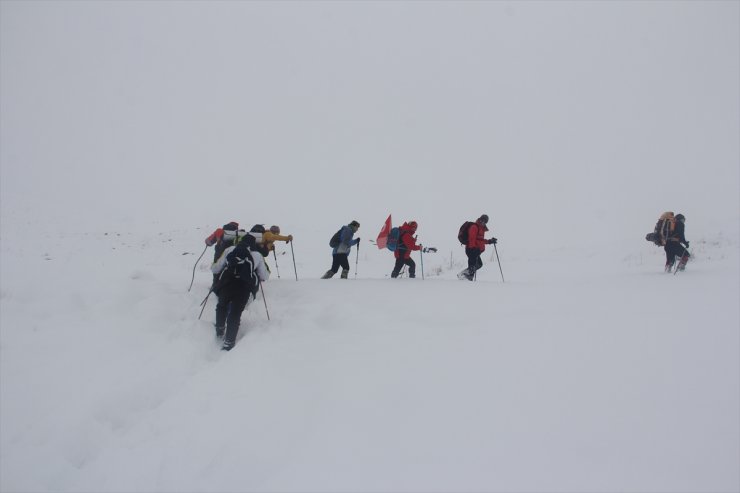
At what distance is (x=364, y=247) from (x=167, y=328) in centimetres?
1623

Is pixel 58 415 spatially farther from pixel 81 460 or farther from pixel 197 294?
pixel 197 294

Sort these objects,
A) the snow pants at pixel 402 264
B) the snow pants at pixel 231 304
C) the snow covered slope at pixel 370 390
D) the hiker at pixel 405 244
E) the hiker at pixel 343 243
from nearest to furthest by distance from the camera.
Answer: the snow covered slope at pixel 370 390, the snow pants at pixel 231 304, the hiker at pixel 343 243, the hiker at pixel 405 244, the snow pants at pixel 402 264

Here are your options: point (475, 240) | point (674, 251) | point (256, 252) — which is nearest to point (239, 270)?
point (256, 252)

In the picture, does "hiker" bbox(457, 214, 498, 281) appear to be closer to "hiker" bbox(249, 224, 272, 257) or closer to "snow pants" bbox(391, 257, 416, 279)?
"snow pants" bbox(391, 257, 416, 279)

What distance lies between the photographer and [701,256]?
44.0 feet

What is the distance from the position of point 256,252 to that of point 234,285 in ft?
2.43

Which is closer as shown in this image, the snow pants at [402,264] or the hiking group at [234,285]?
the hiking group at [234,285]

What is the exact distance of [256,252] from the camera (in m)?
7.42

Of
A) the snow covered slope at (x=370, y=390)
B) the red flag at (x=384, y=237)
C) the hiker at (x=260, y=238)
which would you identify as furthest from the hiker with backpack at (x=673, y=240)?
the hiker at (x=260, y=238)

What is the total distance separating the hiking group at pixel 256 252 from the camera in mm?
6965

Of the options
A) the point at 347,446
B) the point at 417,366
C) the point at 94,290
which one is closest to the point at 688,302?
the point at 417,366

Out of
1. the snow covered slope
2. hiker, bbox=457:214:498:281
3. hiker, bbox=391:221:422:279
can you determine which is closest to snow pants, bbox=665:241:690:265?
the snow covered slope

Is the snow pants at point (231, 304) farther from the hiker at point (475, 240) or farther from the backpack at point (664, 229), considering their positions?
the backpack at point (664, 229)

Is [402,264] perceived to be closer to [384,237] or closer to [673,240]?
[384,237]
